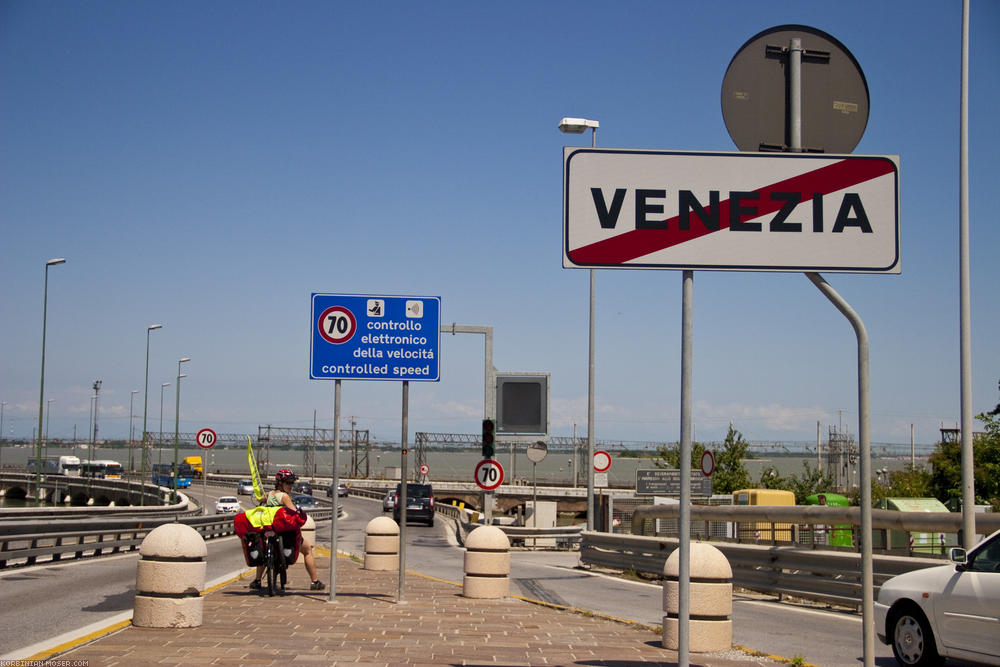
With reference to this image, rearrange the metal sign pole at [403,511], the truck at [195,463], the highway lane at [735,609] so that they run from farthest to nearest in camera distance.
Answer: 1. the truck at [195,463]
2. the metal sign pole at [403,511]
3. the highway lane at [735,609]

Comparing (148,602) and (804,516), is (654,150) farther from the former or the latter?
(804,516)

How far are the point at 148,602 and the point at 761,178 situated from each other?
7.10m

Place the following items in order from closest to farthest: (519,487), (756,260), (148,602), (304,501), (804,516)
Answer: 1. (756,260)
2. (148,602)
3. (804,516)
4. (304,501)
5. (519,487)

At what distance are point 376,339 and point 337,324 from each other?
0.57 metres

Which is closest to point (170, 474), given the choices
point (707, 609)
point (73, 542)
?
point (73, 542)

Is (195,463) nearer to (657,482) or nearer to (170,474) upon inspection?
(170,474)

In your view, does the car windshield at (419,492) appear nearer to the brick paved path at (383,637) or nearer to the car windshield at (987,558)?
the brick paved path at (383,637)

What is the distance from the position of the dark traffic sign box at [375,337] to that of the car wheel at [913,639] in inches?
264

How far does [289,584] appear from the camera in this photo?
15.6m

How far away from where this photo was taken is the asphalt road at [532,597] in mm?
10703

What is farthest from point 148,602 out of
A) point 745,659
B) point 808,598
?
point 808,598

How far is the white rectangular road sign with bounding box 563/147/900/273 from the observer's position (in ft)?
17.0

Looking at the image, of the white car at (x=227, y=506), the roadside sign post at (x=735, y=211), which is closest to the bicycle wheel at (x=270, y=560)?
the roadside sign post at (x=735, y=211)

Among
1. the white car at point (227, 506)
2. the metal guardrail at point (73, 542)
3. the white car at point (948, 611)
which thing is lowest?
the white car at point (227, 506)
